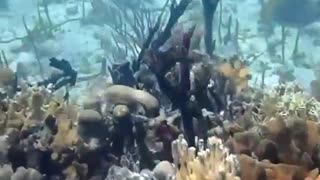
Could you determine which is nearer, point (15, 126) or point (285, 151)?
point (285, 151)

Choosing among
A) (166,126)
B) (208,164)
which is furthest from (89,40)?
(208,164)

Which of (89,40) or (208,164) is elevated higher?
(208,164)

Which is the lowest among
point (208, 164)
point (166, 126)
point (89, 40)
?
point (89, 40)

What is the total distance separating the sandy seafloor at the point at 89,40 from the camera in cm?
1091

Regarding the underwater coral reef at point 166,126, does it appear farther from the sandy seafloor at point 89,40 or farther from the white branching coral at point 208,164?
the sandy seafloor at point 89,40

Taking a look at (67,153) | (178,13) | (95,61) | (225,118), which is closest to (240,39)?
(95,61)

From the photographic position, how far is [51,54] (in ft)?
39.0

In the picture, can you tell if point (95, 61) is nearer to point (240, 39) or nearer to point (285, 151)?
point (240, 39)

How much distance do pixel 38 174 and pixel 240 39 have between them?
9806 millimetres

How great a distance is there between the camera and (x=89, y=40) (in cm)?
1295

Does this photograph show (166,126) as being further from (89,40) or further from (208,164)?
(89,40)

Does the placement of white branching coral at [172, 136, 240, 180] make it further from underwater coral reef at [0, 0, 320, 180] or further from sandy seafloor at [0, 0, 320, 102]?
sandy seafloor at [0, 0, 320, 102]

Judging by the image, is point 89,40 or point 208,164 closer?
point 208,164

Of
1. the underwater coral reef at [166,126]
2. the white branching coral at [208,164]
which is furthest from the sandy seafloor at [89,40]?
the white branching coral at [208,164]
